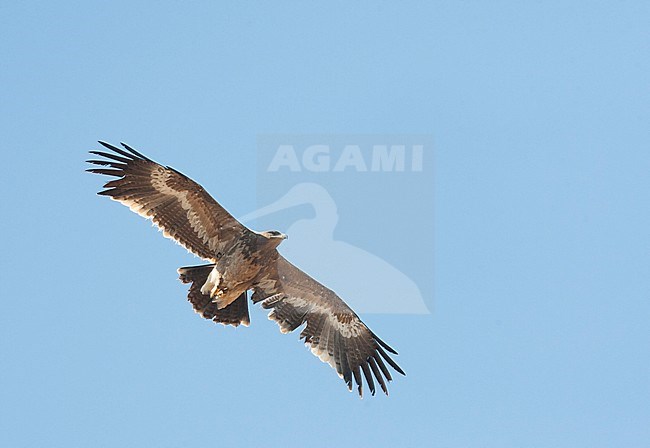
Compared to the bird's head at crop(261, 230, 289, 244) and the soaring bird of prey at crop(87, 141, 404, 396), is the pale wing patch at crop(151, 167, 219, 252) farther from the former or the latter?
the bird's head at crop(261, 230, 289, 244)

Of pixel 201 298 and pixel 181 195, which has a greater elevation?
Answer: pixel 181 195

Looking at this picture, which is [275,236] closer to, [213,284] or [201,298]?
[213,284]

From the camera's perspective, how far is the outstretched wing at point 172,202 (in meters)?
15.5

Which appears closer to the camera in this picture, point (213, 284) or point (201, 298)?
point (213, 284)

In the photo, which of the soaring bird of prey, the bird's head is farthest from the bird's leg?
the bird's head

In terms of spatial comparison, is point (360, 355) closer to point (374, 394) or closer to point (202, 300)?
point (374, 394)

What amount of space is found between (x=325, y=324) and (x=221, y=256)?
6.27 feet

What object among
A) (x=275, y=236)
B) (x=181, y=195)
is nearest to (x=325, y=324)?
(x=275, y=236)

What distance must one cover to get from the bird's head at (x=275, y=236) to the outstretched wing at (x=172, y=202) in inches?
15.9

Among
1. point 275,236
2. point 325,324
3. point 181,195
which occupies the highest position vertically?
point 181,195

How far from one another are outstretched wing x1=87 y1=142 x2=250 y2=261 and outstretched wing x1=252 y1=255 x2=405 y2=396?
1023 mm

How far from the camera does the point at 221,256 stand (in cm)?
1573

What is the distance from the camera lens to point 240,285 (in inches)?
621

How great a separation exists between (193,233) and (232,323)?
1.37 meters
